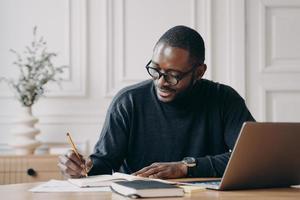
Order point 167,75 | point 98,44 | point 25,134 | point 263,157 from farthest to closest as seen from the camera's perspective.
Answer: point 98,44 → point 25,134 → point 167,75 → point 263,157

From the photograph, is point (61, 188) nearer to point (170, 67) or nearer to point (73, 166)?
point (73, 166)

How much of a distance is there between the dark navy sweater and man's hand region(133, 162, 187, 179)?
0.32 meters

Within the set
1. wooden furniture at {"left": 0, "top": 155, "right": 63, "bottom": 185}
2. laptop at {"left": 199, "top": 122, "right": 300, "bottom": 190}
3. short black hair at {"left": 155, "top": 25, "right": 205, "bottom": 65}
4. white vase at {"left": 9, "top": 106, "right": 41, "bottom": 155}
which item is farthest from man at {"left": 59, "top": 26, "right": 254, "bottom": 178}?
white vase at {"left": 9, "top": 106, "right": 41, "bottom": 155}

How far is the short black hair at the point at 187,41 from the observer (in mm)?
2217

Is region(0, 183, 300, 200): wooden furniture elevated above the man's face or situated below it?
below

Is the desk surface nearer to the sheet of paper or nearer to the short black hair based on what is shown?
the sheet of paper

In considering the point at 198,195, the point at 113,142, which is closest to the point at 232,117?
the point at 113,142

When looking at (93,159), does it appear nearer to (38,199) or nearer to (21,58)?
(38,199)

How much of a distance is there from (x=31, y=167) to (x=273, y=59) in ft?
4.83

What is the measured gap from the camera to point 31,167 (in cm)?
295

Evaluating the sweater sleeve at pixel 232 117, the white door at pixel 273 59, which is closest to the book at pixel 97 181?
the sweater sleeve at pixel 232 117

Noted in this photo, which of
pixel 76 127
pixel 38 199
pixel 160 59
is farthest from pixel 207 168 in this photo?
pixel 76 127

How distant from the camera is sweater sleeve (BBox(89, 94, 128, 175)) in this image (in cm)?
210

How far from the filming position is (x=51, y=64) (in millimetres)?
3225
